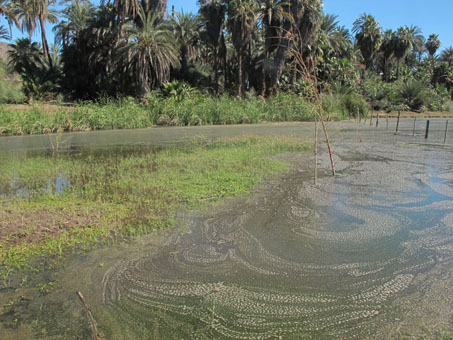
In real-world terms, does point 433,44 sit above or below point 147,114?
above

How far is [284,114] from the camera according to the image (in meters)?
21.7

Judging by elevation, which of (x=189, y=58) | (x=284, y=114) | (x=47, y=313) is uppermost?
(x=189, y=58)

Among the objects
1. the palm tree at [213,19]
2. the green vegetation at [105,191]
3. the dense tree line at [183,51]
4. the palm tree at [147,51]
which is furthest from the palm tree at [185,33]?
the green vegetation at [105,191]

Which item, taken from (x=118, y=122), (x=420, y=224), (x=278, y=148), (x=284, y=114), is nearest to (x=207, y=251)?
(x=420, y=224)

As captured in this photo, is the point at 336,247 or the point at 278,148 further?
the point at 278,148

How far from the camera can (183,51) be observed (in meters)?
32.1

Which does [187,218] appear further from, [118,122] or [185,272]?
[118,122]

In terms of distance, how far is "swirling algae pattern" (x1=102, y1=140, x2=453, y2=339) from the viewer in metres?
2.69

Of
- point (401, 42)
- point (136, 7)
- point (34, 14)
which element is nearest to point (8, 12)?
A: point (34, 14)

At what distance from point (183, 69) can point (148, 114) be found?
14078 mm

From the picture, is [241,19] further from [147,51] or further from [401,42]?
[401,42]

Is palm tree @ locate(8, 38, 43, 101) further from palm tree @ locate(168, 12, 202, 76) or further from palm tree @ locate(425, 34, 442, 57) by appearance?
palm tree @ locate(425, 34, 442, 57)

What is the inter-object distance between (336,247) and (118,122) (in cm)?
1484

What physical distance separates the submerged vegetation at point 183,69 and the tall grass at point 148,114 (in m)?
0.05
